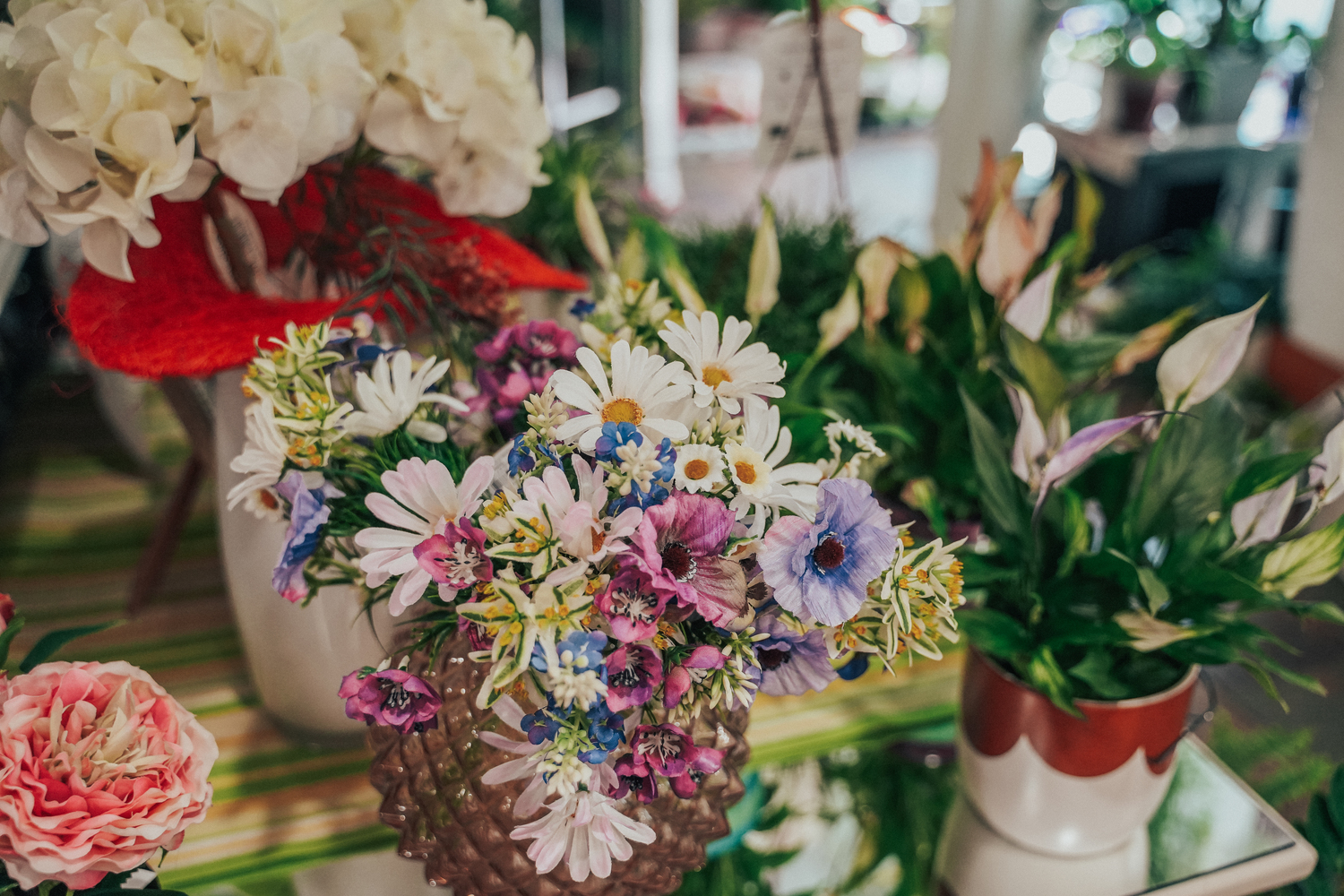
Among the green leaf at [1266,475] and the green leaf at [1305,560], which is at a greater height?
the green leaf at [1266,475]

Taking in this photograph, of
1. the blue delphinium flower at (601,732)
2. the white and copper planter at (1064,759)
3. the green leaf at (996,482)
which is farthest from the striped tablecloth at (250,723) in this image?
the blue delphinium flower at (601,732)

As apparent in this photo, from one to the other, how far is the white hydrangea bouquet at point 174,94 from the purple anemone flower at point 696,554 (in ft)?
1.23

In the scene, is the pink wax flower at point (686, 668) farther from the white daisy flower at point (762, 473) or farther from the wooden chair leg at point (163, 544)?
the wooden chair leg at point (163, 544)

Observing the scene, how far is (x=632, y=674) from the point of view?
1.52 ft

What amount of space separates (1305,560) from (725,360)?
0.42 m

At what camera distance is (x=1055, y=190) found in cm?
86

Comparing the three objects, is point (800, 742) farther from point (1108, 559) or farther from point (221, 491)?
point (221, 491)

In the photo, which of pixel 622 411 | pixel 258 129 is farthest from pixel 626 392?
pixel 258 129

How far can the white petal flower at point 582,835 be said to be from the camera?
0.47m

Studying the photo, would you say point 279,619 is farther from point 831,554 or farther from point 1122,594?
point 1122,594

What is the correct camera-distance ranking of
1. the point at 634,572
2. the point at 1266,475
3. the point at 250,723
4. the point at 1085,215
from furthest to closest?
the point at 1085,215, the point at 250,723, the point at 1266,475, the point at 634,572

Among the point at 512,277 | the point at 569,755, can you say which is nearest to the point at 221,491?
the point at 512,277

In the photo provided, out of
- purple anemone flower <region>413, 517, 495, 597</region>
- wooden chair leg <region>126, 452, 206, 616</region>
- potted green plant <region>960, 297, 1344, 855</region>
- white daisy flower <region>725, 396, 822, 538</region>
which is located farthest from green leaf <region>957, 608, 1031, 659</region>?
wooden chair leg <region>126, 452, 206, 616</region>

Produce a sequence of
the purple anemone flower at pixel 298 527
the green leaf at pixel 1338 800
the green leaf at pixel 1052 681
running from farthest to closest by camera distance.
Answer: the green leaf at pixel 1338 800 → the green leaf at pixel 1052 681 → the purple anemone flower at pixel 298 527
